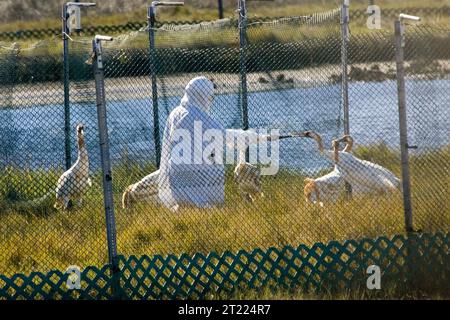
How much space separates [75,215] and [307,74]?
3.10 metres

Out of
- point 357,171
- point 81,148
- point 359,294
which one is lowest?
point 359,294

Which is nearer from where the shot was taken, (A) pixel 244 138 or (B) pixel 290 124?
(A) pixel 244 138

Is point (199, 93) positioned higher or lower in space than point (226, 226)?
higher

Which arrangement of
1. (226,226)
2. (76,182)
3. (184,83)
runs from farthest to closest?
(184,83) < (76,182) < (226,226)

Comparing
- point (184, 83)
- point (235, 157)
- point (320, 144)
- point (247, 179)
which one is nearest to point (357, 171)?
point (320, 144)

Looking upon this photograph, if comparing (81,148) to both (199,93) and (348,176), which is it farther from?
(348,176)

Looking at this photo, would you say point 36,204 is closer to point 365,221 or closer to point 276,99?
point 276,99

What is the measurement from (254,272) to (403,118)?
65.7 inches

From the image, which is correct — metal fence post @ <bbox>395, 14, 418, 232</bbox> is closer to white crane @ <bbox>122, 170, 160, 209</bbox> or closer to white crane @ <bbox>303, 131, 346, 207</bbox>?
white crane @ <bbox>303, 131, 346, 207</bbox>

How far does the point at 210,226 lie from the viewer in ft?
32.7

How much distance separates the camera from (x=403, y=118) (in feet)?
29.5

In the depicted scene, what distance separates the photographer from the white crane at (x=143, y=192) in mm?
11262

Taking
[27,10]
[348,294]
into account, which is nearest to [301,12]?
[27,10]

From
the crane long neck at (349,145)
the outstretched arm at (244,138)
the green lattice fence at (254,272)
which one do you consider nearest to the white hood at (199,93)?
the outstretched arm at (244,138)
